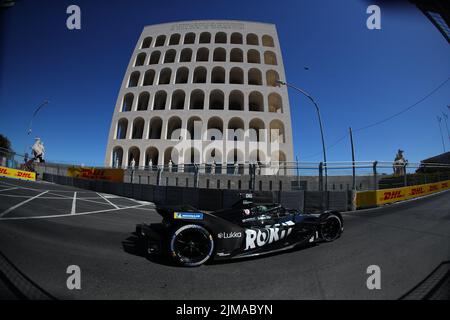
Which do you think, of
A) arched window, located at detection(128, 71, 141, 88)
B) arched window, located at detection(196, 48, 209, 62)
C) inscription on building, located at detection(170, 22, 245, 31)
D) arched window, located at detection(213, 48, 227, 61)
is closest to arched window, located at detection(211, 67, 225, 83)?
arched window, located at detection(213, 48, 227, 61)

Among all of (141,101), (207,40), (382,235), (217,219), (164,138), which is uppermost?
(207,40)

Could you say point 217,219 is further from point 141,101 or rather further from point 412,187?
point 141,101

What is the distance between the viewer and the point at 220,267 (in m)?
2.67

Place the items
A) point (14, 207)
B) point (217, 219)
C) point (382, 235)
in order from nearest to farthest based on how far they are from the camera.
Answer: point (217, 219) → point (382, 235) → point (14, 207)

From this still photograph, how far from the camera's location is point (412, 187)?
9047mm

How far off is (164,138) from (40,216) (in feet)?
64.4

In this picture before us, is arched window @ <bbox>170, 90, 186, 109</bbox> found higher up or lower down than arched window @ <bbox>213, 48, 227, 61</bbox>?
lower down

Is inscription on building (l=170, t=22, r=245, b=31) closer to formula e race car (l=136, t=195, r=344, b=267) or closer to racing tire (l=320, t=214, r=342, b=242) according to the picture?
racing tire (l=320, t=214, r=342, b=242)

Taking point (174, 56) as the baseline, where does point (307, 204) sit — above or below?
below

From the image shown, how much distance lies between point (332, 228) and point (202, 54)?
30.2 meters

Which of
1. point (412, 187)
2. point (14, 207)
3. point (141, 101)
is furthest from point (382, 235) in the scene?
point (141, 101)

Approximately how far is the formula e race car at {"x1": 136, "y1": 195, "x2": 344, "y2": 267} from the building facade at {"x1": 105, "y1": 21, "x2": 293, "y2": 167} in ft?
61.8

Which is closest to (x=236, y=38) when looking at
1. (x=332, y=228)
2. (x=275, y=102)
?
(x=275, y=102)

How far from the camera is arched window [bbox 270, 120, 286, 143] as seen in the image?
960 inches
